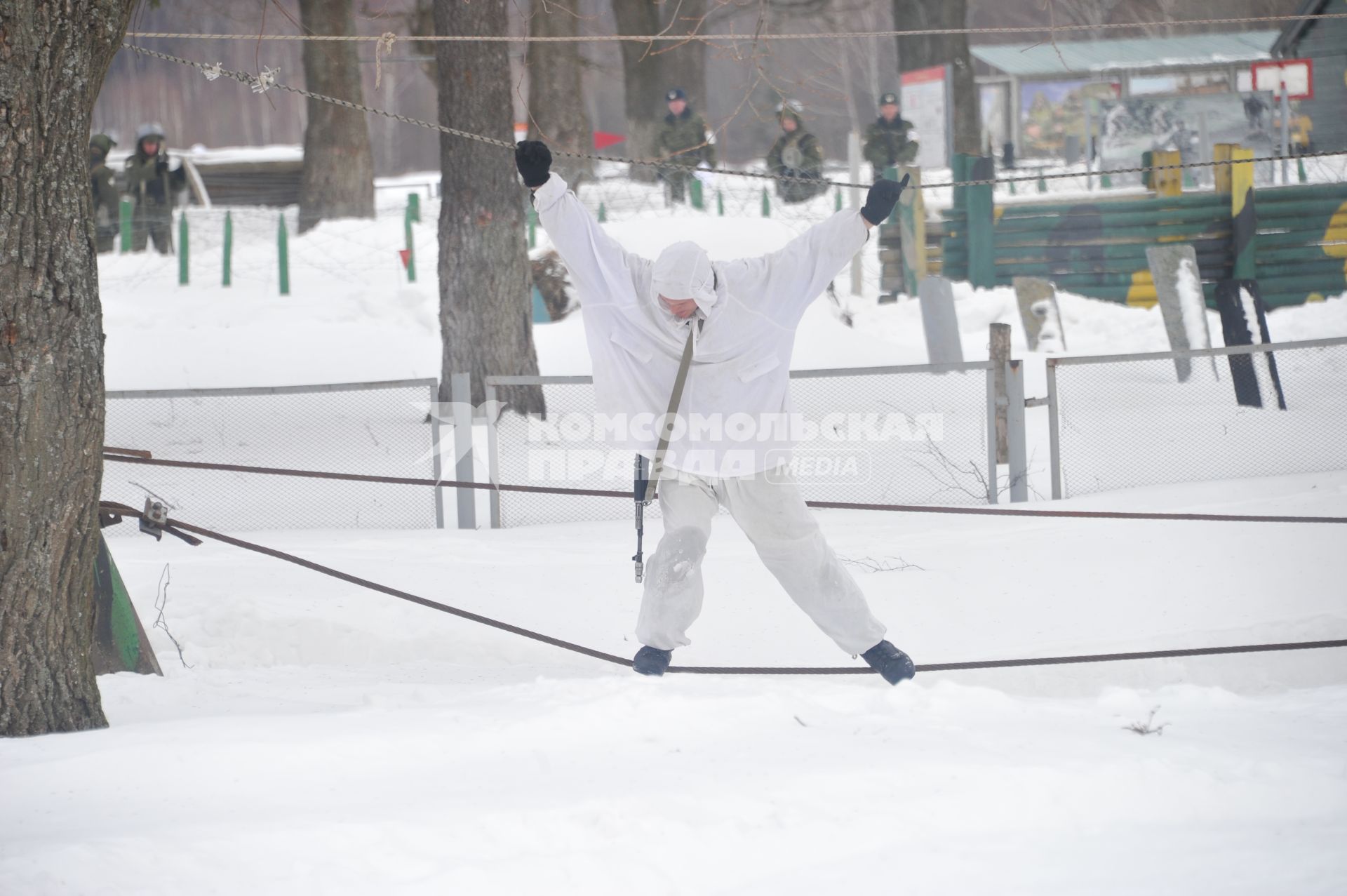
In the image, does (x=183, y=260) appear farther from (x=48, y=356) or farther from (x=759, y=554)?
(x=759, y=554)

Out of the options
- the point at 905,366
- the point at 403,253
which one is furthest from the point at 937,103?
the point at 905,366

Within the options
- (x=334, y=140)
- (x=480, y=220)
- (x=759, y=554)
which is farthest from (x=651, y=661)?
(x=334, y=140)

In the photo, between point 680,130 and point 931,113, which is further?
point 680,130

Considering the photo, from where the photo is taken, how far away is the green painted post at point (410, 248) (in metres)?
15.5

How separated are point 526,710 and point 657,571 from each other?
0.78 m

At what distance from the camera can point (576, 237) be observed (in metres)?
4.38

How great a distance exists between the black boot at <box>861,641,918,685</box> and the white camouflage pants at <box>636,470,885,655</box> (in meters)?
0.03

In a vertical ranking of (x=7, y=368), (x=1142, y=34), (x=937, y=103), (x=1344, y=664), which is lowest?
(x=1344, y=664)

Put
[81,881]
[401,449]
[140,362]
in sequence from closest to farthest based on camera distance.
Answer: [81,881]
[401,449]
[140,362]

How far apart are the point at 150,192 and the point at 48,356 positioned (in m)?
16.0

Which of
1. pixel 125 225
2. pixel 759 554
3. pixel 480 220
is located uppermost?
pixel 125 225

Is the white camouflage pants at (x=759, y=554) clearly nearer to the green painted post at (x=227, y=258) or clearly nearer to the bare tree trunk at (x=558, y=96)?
the green painted post at (x=227, y=258)

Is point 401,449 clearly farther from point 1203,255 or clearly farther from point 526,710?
point 1203,255

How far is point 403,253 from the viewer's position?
15523 mm
